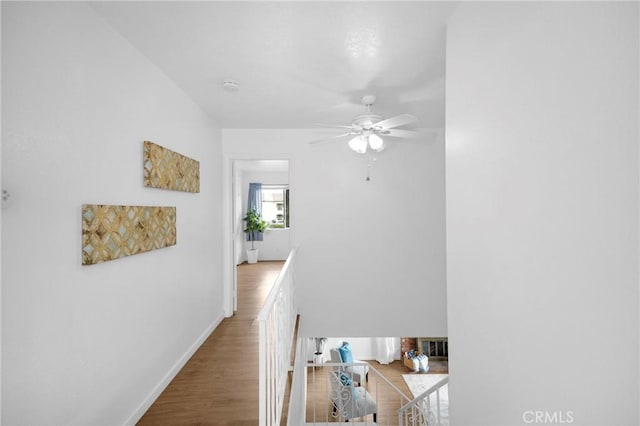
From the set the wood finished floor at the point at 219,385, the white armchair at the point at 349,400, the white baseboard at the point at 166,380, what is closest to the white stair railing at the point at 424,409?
the white armchair at the point at 349,400

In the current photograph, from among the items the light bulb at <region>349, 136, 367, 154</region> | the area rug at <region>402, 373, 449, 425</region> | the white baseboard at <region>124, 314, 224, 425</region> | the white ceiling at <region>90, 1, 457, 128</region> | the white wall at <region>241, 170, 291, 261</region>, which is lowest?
the area rug at <region>402, 373, 449, 425</region>

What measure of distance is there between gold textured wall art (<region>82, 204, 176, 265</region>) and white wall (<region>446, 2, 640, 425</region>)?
6.36 ft

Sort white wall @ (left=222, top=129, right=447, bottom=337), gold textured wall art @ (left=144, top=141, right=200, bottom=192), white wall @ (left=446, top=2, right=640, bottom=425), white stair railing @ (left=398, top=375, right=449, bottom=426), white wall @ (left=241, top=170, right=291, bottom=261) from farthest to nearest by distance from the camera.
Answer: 1. white wall @ (left=241, top=170, right=291, bottom=261)
2. white wall @ (left=222, top=129, right=447, bottom=337)
3. white stair railing @ (left=398, top=375, right=449, bottom=426)
4. gold textured wall art @ (left=144, top=141, right=200, bottom=192)
5. white wall @ (left=446, top=2, right=640, bottom=425)

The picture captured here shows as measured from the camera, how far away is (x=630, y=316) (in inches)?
31.2

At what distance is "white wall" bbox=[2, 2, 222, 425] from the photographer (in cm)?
124

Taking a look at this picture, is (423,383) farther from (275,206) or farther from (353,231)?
(275,206)

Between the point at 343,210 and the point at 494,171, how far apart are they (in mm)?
2846

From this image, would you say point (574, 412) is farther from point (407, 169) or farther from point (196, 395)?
point (407, 169)

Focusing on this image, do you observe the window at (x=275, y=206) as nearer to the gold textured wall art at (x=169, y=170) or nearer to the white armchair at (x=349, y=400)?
the white armchair at (x=349, y=400)

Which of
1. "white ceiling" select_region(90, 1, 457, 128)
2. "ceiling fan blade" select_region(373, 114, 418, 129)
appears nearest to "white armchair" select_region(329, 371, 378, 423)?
"ceiling fan blade" select_region(373, 114, 418, 129)

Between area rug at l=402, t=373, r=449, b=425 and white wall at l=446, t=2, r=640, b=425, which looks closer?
white wall at l=446, t=2, r=640, b=425

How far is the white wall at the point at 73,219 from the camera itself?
124 centimetres

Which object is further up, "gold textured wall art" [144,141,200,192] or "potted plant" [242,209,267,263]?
"gold textured wall art" [144,141,200,192]

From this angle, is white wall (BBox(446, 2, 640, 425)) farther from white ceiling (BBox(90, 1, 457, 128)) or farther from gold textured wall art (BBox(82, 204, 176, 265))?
gold textured wall art (BBox(82, 204, 176, 265))
